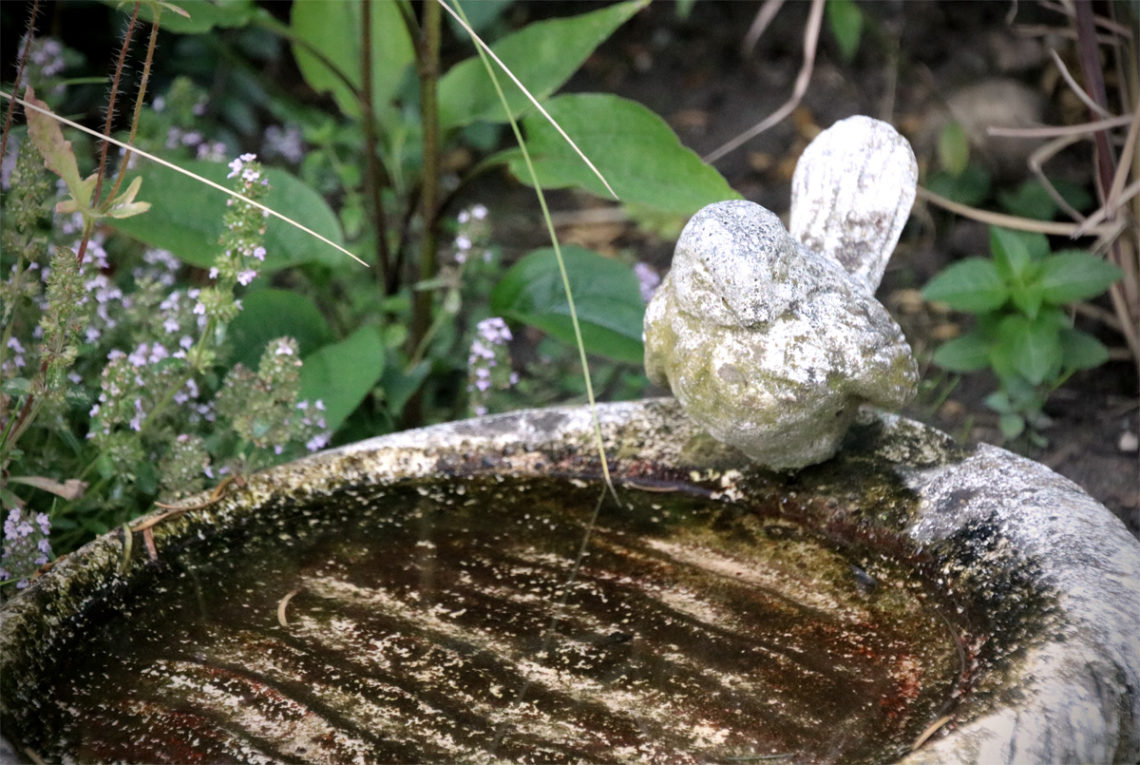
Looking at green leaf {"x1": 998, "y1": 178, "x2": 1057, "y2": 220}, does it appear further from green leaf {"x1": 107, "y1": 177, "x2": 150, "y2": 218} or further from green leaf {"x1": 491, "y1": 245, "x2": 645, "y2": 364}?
green leaf {"x1": 107, "y1": 177, "x2": 150, "y2": 218}

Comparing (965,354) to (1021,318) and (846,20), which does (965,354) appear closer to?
(1021,318)

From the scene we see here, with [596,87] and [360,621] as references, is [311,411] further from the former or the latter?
[596,87]

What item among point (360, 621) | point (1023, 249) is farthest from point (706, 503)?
point (1023, 249)

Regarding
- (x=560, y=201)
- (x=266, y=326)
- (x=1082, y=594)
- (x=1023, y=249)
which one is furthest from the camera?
(x=560, y=201)

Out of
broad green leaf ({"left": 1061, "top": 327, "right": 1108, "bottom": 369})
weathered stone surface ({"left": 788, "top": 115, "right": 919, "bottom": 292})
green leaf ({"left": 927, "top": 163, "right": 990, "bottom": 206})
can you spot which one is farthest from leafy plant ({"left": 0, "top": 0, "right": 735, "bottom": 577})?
green leaf ({"left": 927, "top": 163, "right": 990, "bottom": 206})

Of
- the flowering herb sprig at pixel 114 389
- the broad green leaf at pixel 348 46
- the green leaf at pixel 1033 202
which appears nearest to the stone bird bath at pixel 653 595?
the flowering herb sprig at pixel 114 389

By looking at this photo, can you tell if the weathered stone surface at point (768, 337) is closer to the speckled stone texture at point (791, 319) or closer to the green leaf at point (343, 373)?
the speckled stone texture at point (791, 319)
